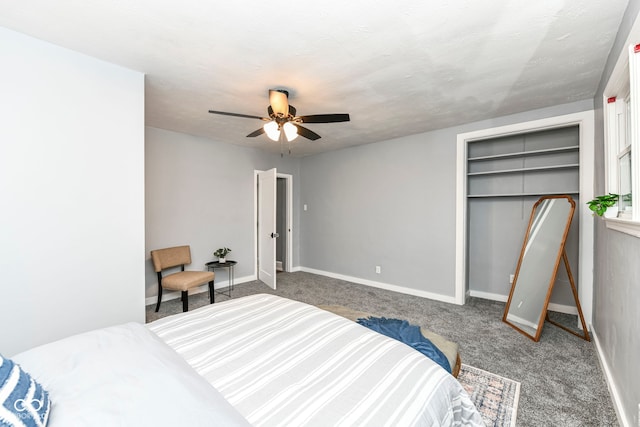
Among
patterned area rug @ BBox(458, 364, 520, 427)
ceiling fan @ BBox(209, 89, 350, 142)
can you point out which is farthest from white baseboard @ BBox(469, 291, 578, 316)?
ceiling fan @ BBox(209, 89, 350, 142)

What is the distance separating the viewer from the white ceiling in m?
1.59

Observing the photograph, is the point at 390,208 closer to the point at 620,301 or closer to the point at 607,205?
the point at 607,205

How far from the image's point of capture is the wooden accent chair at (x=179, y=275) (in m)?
3.23

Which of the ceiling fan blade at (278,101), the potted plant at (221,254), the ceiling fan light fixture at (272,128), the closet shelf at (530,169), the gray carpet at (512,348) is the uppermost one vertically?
the ceiling fan blade at (278,101)

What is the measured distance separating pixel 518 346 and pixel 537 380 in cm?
57

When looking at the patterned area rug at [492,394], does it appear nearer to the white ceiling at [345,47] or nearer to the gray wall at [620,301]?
the gray wall at [620,301]

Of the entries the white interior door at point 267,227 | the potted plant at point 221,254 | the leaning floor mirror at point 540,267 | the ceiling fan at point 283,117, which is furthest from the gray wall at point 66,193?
the leaning floor mirror at point 540,267

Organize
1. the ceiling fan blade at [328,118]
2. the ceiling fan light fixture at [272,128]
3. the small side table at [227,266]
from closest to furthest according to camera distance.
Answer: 1. the ceiling fan blade at [328,118]
2. the ceiling fan light fixture at [272,128]
3. the small side table at [227,266]

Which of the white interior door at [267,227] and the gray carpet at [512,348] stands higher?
the white interior door at [267,227]

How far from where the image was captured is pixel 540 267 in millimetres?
2916

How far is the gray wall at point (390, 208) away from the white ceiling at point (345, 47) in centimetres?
99

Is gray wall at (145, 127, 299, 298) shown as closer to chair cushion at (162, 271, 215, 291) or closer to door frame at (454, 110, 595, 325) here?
chair cushion at (162, 271, 215, 291)

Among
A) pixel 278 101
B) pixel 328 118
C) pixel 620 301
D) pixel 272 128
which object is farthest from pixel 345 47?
pixel 620 301

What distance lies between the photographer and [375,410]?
0.91 meters
